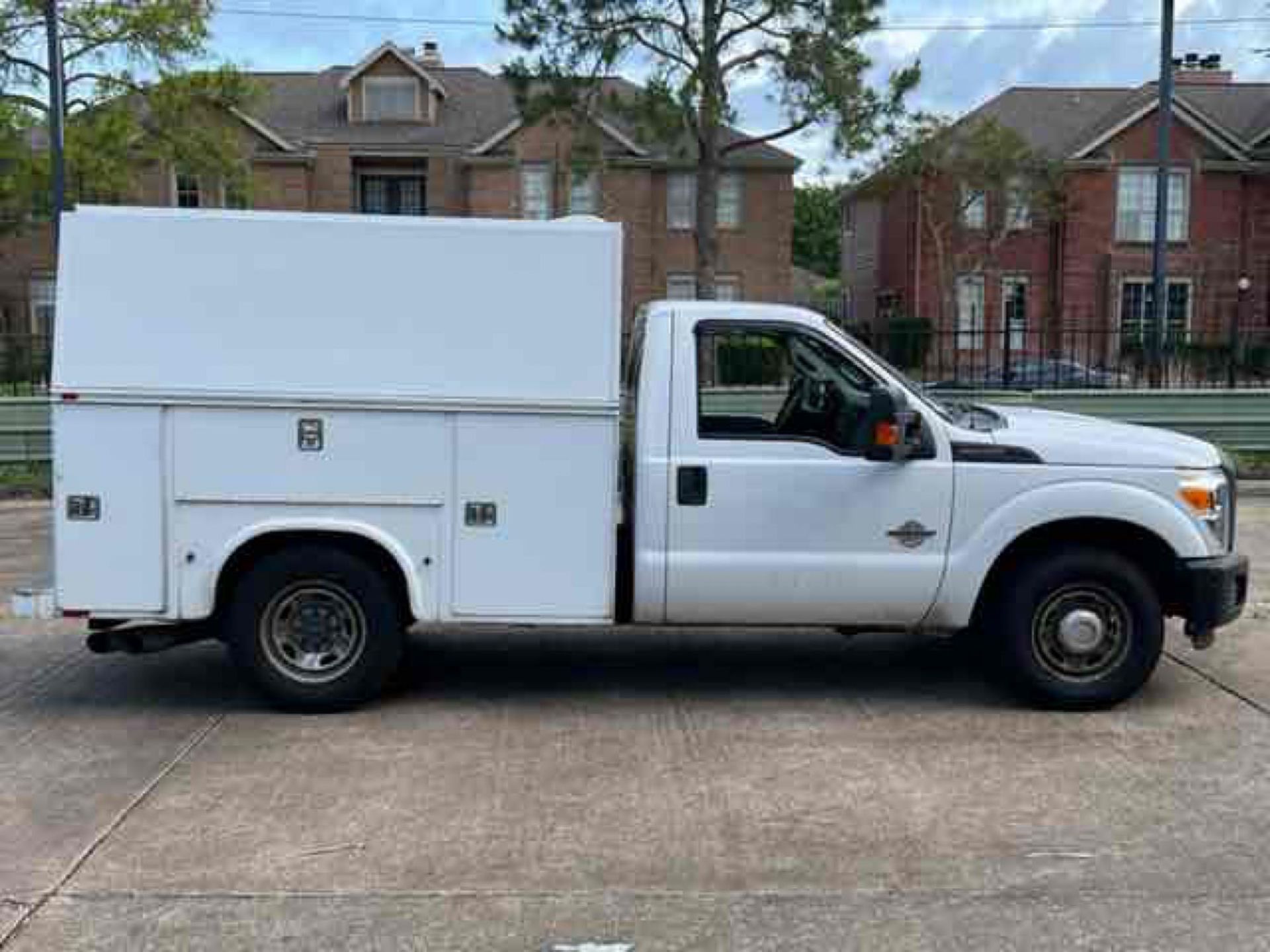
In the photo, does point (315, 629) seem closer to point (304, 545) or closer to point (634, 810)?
point (304, 545)

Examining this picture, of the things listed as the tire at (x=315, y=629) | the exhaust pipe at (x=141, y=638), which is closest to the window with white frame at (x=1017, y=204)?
the tire at (x=315, y=629)

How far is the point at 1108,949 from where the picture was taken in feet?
13.4

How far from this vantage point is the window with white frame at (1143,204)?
39.5 meters

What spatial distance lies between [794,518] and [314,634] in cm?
243

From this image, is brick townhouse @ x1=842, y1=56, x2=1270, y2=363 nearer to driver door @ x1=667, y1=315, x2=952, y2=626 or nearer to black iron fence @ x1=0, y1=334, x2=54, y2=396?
black iron fence @ x1=0, y1=334, x2=54, y2=396

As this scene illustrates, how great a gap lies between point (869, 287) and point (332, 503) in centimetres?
4255

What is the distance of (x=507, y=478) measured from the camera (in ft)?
20.9

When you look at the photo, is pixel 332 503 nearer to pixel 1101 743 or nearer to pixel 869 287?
pixel 1101 743

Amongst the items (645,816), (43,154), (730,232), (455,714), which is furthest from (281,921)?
(730,232)

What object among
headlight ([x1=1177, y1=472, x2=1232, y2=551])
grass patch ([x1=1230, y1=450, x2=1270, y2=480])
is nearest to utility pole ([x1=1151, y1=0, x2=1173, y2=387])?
grass patch ([x1=1230, y1=450, x2=1270, y2=480])

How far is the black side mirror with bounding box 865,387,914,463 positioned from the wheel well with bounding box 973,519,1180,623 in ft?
2.59

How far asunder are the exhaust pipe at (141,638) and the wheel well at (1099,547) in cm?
398

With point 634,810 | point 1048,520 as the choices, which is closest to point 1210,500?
point 1048,520

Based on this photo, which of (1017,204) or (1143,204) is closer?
(1017,204)
